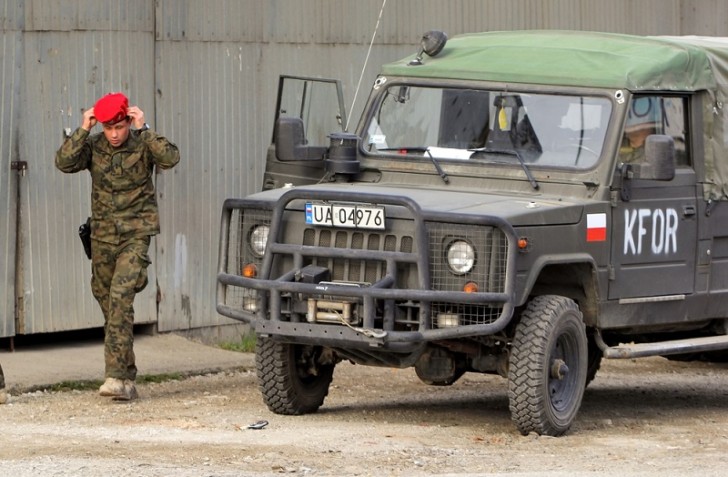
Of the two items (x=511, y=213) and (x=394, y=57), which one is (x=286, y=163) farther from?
(x=394, y=57)

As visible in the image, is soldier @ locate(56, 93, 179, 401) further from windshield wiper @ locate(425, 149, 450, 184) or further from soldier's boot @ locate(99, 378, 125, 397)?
windshield wiper @ locate(425, 149, 450, 184)

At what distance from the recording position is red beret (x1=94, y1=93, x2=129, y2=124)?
33.0 ft

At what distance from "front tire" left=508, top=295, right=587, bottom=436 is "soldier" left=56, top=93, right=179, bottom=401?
252cm

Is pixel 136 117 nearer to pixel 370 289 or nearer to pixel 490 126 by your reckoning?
pixel 490 126

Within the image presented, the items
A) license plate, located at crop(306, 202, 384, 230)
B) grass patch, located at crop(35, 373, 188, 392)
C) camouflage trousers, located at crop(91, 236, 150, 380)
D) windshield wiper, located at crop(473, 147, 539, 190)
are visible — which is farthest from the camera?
grass patch, located at crop(35, 373, 188, 392)

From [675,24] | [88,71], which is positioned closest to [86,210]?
[88,71]

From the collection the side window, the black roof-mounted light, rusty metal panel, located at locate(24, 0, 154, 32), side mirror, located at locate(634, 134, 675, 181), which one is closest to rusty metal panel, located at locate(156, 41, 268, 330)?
rusty metal panel, located at locate(24, 0, 154, 32)

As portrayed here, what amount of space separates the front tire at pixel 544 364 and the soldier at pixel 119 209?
2.52m

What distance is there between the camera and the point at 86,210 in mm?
11781

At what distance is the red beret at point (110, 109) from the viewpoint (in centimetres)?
1005

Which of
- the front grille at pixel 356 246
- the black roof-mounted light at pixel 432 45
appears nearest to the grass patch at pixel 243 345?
the black roof-mounted light at pixel 432 45

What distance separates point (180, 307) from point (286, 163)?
2.71 metres

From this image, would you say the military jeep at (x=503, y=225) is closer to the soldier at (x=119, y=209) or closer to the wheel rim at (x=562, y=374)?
the wheel rim at (x=562, y=374)

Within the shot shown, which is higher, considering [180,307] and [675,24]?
[675,24]
